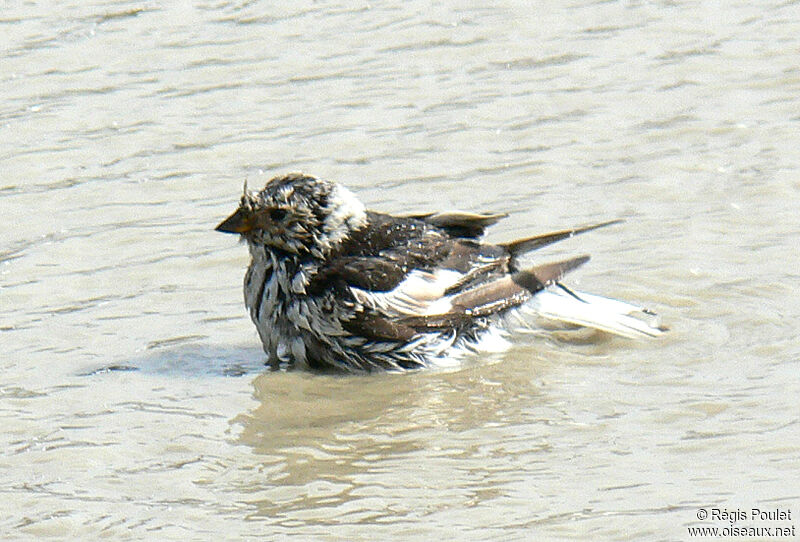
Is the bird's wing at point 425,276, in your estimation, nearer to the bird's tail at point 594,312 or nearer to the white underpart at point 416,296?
the white underpart at point 416,296

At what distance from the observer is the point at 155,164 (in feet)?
33.2

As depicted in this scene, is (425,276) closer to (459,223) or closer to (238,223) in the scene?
(459,223)

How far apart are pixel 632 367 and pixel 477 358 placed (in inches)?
→ 32.6

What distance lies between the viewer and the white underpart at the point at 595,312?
7.34m

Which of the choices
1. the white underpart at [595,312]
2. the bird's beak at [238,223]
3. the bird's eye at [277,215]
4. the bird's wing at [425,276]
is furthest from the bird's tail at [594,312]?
the bird's beak at [238,223]

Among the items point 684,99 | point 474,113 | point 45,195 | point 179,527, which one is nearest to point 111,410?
point 179,527

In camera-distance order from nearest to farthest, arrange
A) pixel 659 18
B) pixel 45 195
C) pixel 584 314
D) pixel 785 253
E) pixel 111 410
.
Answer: pixel 111 410 → pixel 584 314 → pixel 785 253 → pixel 45 195 → pixel 659 18

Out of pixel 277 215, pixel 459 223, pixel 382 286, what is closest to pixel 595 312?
pixel 459 223

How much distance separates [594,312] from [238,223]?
179 cm

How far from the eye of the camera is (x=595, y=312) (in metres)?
7.39

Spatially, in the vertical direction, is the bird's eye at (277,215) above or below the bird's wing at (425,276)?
above

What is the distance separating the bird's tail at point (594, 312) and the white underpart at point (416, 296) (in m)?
0.45

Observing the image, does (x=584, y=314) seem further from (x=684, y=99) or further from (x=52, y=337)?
(x=684, y=99)

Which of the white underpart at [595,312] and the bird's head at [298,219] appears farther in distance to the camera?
the bird's head at [298,219]
